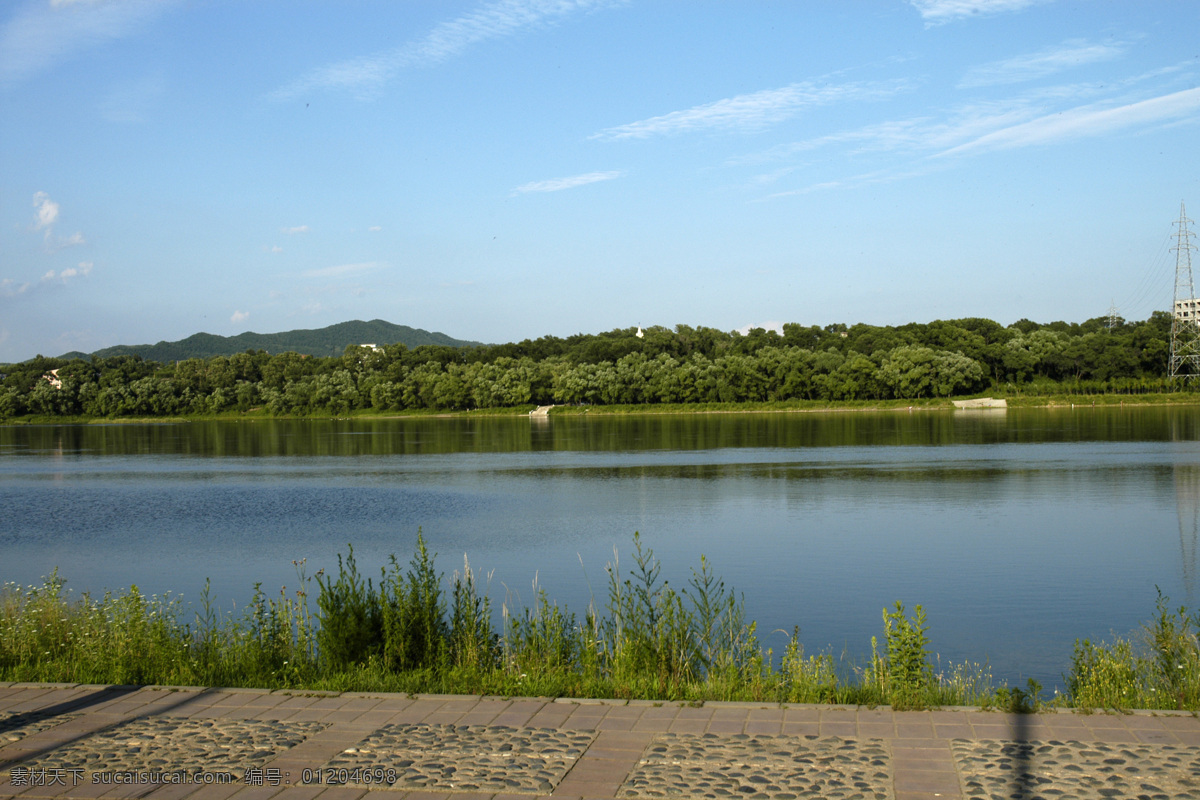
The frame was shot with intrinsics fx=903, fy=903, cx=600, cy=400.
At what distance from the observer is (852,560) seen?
16.5m

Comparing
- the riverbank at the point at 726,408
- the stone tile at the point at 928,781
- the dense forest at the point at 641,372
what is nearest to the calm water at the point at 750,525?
the stone tile at the point at 928,781

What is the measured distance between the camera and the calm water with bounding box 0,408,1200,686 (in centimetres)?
1338

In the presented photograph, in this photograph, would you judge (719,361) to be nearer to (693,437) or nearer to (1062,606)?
(693,437)

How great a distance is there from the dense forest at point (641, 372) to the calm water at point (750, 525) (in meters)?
46.7

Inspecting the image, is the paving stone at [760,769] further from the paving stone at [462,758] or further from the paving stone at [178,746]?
the paving stone at [178,746]

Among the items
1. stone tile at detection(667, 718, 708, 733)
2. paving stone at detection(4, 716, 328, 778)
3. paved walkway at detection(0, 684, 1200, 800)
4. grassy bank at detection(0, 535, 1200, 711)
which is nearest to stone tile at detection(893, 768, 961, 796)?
paved walkway at detection(0, 684, 1200, 800)

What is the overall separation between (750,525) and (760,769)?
53.9 feet

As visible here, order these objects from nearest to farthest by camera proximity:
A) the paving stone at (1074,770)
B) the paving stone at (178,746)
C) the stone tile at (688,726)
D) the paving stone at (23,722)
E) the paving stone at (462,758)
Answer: the paving stone at (1074,770) < the paving stone at (462,758) < the paving stone at (178,746) < the stone tile at (688,726) < the paving stone at (23,722)

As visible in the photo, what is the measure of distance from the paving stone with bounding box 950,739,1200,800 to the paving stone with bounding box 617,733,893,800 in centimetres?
49

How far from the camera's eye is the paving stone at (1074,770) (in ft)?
14.9

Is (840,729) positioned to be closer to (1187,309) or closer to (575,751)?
(575,751)

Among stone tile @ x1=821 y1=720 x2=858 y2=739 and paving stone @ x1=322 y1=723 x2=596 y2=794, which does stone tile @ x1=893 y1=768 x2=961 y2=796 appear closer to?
stone tile @ x1=821 y1=720 x2=858 y2=739

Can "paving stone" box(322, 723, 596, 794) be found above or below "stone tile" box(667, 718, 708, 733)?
above

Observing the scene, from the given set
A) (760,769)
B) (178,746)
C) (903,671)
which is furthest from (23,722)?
(903,671)
